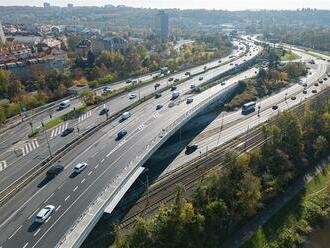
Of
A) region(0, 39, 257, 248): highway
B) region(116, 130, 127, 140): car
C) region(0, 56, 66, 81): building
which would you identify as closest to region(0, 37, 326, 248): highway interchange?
region(0, 39, 257, 248): highway

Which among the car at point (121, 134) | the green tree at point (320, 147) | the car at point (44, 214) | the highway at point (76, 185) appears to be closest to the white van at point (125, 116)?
the highway at point (76, 185)

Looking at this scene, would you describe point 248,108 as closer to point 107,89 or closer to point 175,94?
point 175,94

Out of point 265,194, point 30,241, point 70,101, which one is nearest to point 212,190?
point 265,194

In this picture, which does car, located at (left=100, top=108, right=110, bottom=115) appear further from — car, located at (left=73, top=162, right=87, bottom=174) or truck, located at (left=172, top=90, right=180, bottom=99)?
car, located at (left=73, top=162, right=87, bottom=174)

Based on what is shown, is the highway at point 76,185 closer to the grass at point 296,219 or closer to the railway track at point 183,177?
the railway track at point 183,177

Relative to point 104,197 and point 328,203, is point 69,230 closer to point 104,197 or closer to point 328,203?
point 104,197

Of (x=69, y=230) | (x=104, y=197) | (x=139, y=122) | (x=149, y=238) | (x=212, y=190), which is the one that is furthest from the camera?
(x=139, y=122)

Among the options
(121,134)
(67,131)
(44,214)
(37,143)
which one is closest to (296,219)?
(121,134)
